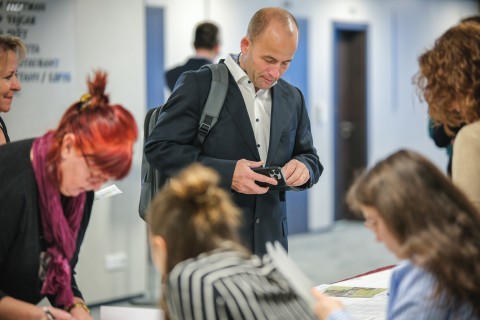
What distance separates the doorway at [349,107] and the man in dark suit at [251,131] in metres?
5.87

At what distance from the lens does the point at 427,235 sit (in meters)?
1.81

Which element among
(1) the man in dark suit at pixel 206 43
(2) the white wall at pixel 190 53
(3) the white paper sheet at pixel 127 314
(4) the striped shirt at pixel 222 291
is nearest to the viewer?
(4) the striped shirt at pixel 222 291

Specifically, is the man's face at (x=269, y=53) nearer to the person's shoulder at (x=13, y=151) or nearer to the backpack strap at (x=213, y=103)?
the backpack strap at (x=213, y=103)

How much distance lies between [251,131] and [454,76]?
82 cm

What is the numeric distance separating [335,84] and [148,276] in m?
4.07

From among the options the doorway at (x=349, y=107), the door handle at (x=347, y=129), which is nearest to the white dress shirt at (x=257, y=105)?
the doorway at (x=349, y=107)

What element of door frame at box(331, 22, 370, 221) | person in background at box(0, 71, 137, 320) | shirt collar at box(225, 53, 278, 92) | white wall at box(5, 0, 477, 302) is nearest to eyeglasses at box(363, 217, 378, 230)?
person in background at box(0, 71, 137, 320)

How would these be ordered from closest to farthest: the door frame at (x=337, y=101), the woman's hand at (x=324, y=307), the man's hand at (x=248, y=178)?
the woman's hand at (x=324, y=307) → the man's hand at (x=248, y=178) → the door frame at (x=337, y=101)

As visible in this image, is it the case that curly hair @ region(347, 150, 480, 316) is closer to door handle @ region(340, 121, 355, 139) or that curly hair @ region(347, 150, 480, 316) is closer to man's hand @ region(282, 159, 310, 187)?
man's hand @ region(282, 159, 310, 187)

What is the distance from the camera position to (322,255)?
740 cm

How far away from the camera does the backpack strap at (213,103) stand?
3033 mm

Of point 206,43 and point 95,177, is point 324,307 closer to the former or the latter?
point 95,177

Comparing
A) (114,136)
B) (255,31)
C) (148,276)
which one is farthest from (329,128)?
(114,136)

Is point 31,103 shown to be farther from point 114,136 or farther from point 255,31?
point 114,136
